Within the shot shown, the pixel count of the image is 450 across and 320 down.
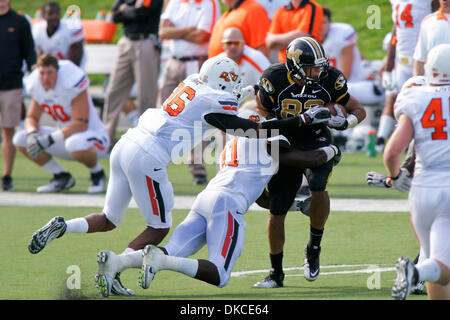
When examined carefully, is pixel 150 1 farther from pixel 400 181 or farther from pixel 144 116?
pixel 400 181

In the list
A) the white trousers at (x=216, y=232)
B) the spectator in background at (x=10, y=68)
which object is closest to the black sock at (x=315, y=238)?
the white trousers at (x=216, y=232)

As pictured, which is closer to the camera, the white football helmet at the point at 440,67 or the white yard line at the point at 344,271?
the white football helmet at the point at 440,67

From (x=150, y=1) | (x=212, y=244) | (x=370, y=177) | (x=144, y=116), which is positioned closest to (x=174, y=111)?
(x=144, y=116)

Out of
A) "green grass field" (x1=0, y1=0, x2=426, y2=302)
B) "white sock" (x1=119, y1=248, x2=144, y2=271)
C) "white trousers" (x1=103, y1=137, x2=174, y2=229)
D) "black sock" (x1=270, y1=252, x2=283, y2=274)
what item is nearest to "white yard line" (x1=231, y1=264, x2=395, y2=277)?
"green grass field" (x1=0, y1=0, x2=426, y2=302)

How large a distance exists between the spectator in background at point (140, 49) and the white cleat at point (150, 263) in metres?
6.22

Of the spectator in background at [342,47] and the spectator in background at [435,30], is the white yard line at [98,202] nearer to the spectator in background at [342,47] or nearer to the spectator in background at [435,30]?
the spectator in background at [435,30]

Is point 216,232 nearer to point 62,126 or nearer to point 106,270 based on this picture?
point 106,270

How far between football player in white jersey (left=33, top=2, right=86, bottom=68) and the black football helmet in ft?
22.0

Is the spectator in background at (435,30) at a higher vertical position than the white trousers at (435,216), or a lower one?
higher

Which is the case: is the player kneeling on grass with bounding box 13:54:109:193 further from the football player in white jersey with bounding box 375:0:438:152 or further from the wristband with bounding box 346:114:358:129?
the wristband with bounding box 346:114:358:129

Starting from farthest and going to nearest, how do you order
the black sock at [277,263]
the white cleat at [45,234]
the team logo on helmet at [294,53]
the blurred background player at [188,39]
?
the blurred background player at [188,39]
the black sock at [277,263]
the team logo on helmet at [294,53]
the white cleat at [45,234]

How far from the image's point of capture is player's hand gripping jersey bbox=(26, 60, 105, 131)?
32.7 ft

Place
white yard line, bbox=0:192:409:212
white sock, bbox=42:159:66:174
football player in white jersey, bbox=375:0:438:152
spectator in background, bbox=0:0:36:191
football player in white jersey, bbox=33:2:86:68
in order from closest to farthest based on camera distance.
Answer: white yard line, bbox=0:192:409:212 → football player in white jersey, bbox=375:0:438:152 → white sock, bbox=42:159:66:174 → spectator in background, bbox=0:0:36:191 → football player in white jersey, bbox=33:2:86:68

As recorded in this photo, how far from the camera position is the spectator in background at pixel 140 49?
37.8 feet
